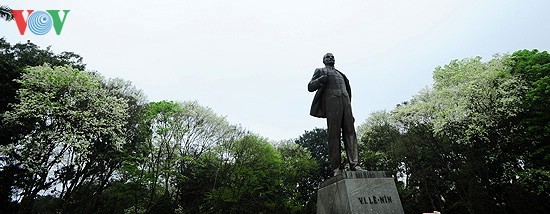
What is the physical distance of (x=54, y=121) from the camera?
15148 millimetres

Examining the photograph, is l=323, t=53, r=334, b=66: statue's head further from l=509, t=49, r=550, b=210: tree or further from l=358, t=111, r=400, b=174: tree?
l=358, t=111, r=400, b=174: tree

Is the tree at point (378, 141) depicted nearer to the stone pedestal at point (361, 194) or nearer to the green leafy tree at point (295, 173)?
the green leafy tree at point (295, 173)

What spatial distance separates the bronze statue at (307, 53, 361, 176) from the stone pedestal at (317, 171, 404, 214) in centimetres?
42

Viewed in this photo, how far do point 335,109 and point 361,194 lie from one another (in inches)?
64.1

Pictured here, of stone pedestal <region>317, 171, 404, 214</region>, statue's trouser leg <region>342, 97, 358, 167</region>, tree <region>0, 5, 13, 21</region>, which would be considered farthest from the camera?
tree <region>0, 5, 13, 21</region>

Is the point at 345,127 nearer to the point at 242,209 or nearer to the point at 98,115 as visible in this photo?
the point at 98,115

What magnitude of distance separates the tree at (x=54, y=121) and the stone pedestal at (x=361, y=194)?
14284mm

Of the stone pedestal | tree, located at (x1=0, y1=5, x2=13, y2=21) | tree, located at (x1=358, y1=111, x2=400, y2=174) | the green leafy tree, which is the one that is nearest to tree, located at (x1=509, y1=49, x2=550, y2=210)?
tree, located at (x1=358, y1=111, x2=400, y2=174)

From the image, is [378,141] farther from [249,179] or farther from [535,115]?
[535,115]

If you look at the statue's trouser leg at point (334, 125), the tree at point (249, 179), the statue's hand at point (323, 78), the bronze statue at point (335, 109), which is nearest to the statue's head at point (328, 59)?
the bronze statue at point (335, 109)

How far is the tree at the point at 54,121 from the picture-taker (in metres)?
14.4

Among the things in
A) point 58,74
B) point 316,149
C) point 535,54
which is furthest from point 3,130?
point 316,149

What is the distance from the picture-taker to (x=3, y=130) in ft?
48.0

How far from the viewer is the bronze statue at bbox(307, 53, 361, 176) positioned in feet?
17.7
